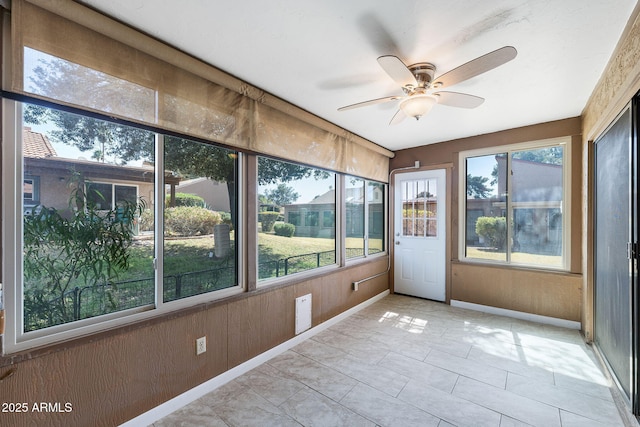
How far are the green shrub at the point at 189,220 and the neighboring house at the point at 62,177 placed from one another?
0.25 m

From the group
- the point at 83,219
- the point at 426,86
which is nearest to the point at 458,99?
the point at 426,86

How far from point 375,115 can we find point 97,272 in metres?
2.82

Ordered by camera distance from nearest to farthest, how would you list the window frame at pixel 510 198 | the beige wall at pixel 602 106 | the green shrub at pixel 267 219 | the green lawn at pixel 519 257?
1. the beige wall at pixel 602 106
2. the green shrub at pixel 267 219
3. the window frame at pixel 510 198
4. the green lawn at pixel 519 257

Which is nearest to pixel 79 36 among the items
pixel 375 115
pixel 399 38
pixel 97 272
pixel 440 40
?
pixel 97 272

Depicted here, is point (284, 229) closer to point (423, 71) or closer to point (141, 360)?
point (141, 360)

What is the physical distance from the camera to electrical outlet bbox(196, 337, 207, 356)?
6.72 feet

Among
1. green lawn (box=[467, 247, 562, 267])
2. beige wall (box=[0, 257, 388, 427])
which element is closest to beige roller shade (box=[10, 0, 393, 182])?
beige wall (box=[0, 257, 388, 427])

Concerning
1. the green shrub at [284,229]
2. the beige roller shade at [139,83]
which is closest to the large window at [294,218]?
the green shrub at [284,229]

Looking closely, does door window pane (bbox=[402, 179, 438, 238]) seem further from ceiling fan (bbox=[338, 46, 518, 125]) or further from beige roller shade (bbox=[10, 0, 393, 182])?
beige roller shade (bbox=[10, 0, 393, 182])

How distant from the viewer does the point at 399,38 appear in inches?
68.0

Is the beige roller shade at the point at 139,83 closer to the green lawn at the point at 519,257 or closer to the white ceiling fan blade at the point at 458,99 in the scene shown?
the white ceiling fan blade at the point at 458,99

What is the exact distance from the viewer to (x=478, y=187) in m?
3.95

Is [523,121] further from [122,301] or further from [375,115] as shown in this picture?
[122,301]

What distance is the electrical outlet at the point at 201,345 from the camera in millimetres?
2047
